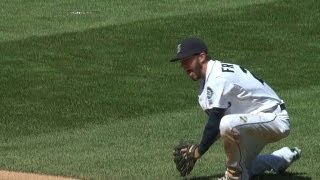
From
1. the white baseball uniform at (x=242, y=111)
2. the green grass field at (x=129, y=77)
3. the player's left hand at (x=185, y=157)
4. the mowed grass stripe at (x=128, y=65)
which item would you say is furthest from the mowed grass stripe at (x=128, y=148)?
the white baseball uniform at (x=242, y=111)

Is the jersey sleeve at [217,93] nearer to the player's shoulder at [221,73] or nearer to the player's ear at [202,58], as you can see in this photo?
the player's shoulder at [221,73]

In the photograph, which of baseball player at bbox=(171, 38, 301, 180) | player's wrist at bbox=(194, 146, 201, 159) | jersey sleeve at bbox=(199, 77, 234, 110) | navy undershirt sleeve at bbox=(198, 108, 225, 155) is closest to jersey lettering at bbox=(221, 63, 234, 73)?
baseball player at bbox=(171, 38, 301, 180)

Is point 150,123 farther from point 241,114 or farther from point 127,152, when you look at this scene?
point 241,114

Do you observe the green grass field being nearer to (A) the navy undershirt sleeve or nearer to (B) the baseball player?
(B) the baseball player

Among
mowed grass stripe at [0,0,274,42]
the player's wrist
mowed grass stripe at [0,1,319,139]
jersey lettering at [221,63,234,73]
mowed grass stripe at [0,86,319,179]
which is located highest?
jersey lettering at [221,63,234,73]

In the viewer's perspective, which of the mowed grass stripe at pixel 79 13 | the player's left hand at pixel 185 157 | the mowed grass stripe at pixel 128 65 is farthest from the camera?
the mowed grass stripe at pixel 79 13

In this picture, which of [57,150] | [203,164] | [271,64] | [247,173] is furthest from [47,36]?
[247,173]

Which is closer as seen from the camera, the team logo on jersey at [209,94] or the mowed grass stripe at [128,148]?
the team logo on jersey at [209,94]

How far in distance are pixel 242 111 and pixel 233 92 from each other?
28 cm

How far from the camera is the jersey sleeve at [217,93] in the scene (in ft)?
24.9

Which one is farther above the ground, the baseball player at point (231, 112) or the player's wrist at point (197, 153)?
the baseball player at point (231, 112)

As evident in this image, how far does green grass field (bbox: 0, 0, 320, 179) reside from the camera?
9.49m

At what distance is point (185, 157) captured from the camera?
8047 millimetres

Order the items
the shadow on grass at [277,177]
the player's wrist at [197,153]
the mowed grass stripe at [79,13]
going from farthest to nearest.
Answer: the mowed grass stripe at [79,13]
the shadow on grass at [277,177]
the player's wrist at [197,153]
